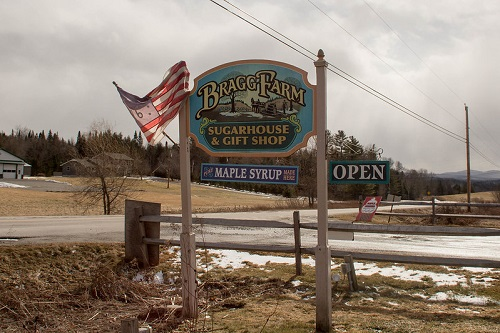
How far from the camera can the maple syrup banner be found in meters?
6.63

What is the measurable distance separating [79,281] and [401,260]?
5538 mm

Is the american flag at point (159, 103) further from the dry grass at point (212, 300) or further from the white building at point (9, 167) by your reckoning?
the white building at point (9, 167)

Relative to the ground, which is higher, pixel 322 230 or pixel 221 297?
pixel 322 230

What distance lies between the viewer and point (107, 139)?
35.1 m

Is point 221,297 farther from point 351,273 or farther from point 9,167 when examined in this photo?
point 9,167

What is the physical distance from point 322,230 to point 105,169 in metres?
29.0

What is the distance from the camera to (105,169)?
32719 mm

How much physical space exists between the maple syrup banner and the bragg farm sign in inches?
8.4

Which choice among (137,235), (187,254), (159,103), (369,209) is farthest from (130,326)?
(369,209)

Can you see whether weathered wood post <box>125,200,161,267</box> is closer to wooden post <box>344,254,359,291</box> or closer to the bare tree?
wooden post <box>344,254,359,291</box>

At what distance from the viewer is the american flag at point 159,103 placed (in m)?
6.43

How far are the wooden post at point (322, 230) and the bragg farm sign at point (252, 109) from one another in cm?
61

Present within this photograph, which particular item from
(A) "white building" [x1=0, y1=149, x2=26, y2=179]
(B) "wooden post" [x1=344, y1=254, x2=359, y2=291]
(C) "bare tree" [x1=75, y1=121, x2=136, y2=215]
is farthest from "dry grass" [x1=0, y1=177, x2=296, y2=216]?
(A) "white building" [x1=0, y1=149, x2=26, y2=179]

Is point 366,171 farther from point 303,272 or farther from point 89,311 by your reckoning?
point 89,311
